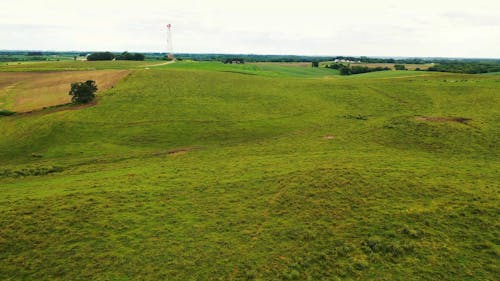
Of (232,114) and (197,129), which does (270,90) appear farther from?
(197,129)

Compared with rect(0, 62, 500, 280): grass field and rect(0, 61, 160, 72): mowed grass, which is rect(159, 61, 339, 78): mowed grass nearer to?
rect(0, 61, 160, 72): mowed grass

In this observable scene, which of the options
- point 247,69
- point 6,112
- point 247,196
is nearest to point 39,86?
point 6,112

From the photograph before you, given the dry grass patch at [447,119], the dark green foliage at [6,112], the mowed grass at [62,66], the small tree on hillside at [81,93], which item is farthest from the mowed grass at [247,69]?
the dry grass patch at [447,119]

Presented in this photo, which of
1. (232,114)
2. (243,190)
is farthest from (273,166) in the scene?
(232,114)

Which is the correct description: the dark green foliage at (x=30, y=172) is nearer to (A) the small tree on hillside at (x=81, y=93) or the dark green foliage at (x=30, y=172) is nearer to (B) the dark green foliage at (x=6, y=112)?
(B) the dark green foliage at (x=6, y=112)

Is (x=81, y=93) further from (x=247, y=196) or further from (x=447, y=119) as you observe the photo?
(x=447, y=119)
